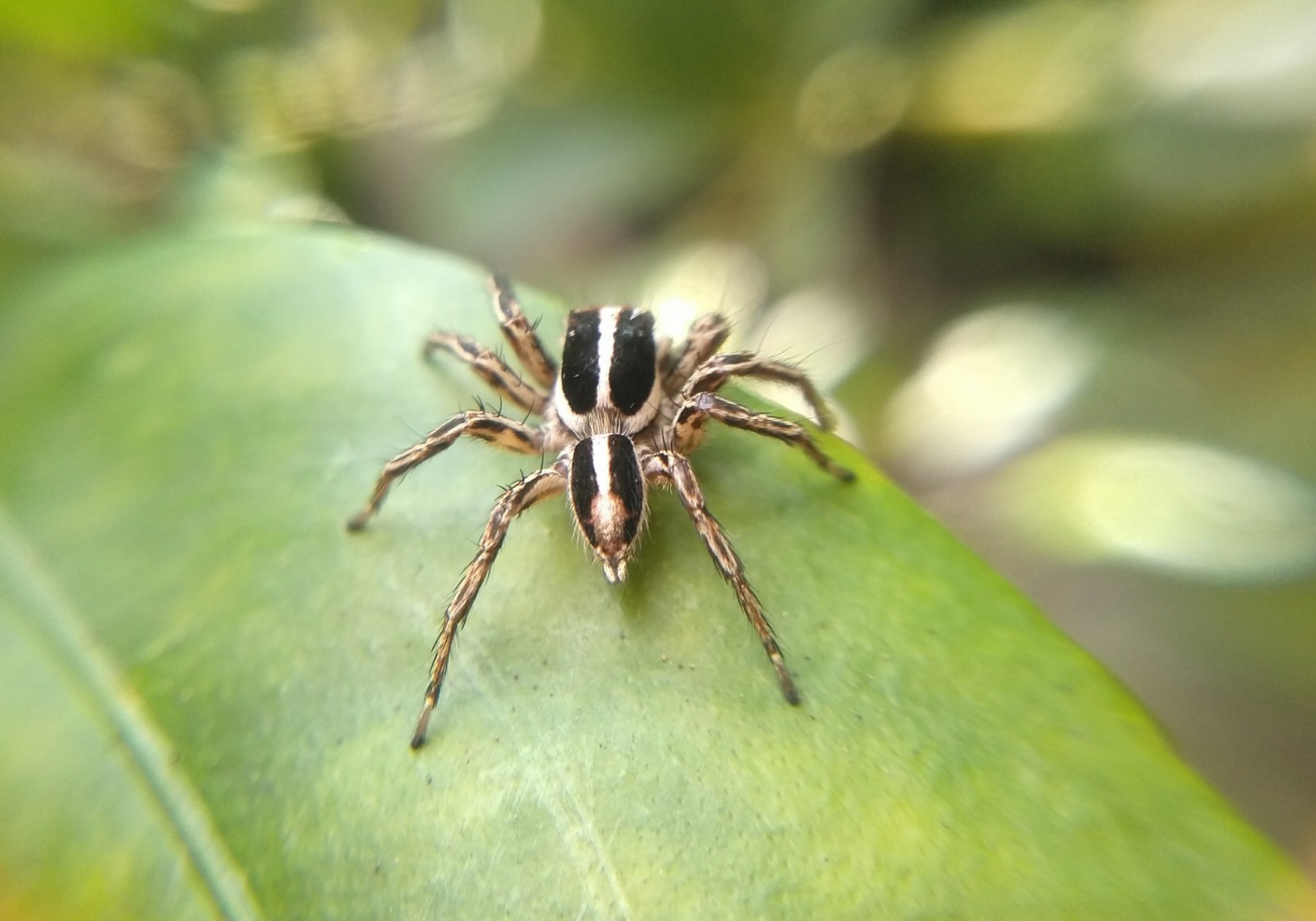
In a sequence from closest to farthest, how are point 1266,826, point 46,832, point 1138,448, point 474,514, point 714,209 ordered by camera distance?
point 46,832
point 474,514
point 1266,826
point 1138,448
point 714,209

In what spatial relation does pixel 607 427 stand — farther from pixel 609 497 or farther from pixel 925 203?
pixel 925 203

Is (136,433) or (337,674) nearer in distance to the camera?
(337,674)

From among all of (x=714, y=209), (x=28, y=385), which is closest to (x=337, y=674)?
(x=28, y=385)

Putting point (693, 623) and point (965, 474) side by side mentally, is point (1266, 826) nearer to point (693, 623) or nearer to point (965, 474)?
point (965, 474)

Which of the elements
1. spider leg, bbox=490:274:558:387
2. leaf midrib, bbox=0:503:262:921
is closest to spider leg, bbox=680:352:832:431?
spider leg, bbox=490:274:558:387

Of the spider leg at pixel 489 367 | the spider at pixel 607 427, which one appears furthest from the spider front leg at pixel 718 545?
the spider leg at pixel 489 367

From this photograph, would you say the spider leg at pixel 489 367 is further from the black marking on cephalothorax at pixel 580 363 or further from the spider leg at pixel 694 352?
the spider leg at pixel 694 352
